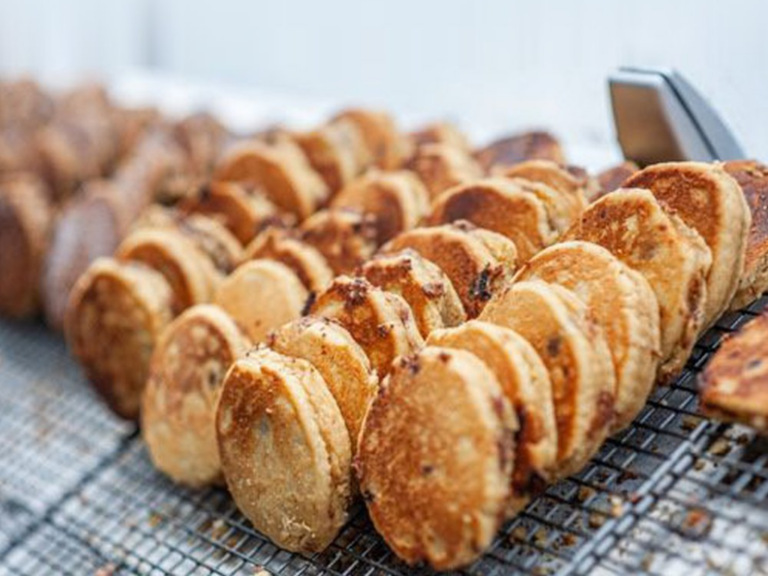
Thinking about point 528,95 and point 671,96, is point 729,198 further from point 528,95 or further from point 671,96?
point 528,95

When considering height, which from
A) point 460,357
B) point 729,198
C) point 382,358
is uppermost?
point 729,198

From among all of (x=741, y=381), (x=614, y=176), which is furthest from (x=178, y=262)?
(x=741, y=381)

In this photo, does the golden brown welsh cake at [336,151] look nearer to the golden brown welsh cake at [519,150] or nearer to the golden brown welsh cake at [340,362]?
the golden brown welsh cake at [519,150]

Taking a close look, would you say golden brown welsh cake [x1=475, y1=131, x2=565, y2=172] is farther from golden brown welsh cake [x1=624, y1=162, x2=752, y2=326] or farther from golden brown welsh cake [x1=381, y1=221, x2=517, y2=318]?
golden brown welsh cake [x1=624, y1=162, x2=752, y2=326]

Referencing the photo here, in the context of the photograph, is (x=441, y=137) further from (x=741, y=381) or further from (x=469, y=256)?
(x=741, y=381)

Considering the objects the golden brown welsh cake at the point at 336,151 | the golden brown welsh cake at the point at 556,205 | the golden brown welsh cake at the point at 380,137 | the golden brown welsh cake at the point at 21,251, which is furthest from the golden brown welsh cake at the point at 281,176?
the golden brown welsh cake at the point at 556,205

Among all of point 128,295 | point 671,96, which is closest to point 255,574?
point 128,295
